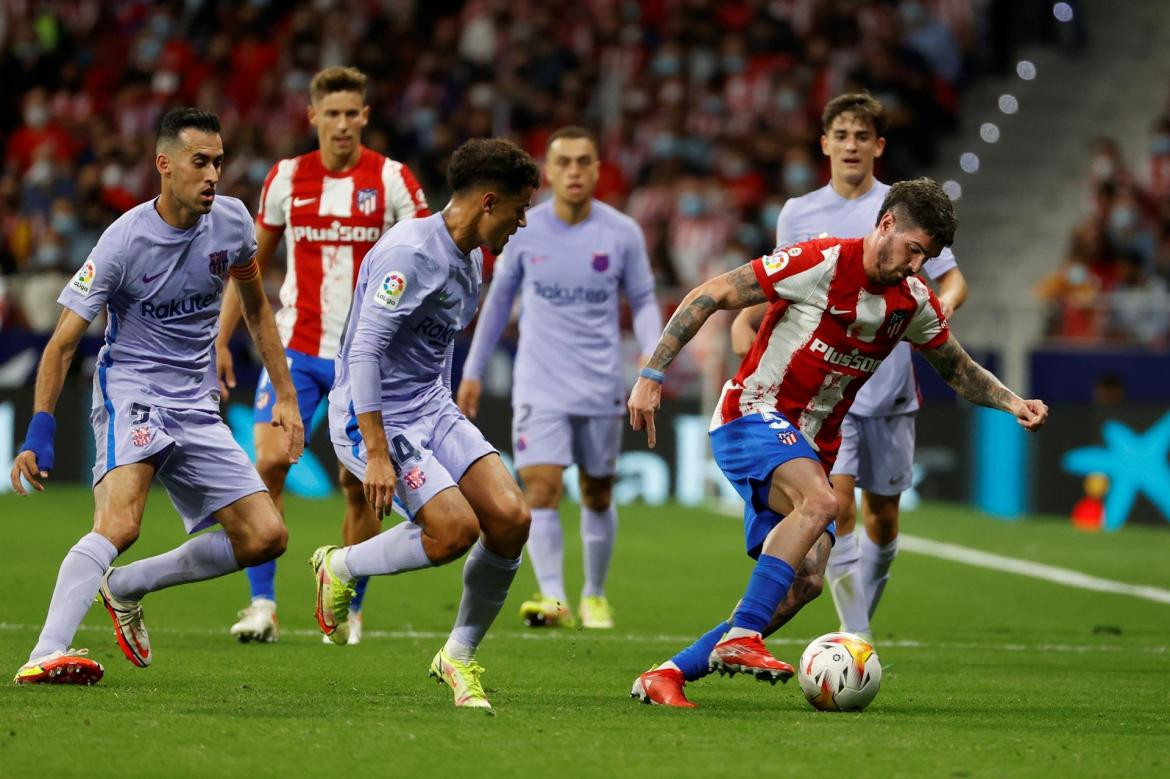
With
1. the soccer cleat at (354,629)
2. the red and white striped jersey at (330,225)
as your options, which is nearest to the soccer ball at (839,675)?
the soccer cleat at (354,629)

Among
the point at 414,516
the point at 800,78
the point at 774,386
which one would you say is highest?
the point at 800,78

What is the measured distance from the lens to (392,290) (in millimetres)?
6727

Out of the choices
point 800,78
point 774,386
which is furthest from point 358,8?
point 774,386

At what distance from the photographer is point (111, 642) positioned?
8.71 m

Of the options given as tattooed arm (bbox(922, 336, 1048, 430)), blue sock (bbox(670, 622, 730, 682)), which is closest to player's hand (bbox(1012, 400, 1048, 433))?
tattooed arm (bbox(922, 336, 1048, 430))

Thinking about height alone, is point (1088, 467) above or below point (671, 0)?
below

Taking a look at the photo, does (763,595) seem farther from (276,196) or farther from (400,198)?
(276,196)

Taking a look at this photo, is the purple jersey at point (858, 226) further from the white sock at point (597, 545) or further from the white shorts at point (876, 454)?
the white sock at point (597, 545)

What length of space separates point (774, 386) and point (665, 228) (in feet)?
45.1

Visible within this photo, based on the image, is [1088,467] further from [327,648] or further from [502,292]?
[327,648]

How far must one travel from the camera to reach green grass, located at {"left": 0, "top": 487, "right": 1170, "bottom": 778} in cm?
568

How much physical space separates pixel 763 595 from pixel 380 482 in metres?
1.36

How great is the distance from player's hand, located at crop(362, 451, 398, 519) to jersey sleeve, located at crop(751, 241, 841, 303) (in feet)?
4.86

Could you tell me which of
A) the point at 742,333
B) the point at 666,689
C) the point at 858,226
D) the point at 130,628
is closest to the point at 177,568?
the point at 130,628
